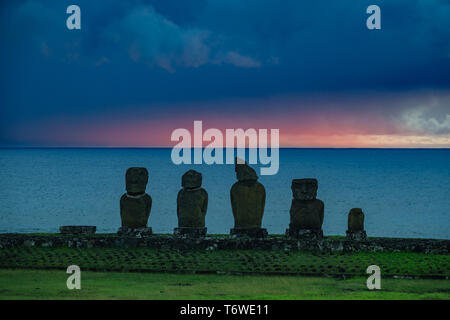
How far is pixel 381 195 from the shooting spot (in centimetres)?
7262

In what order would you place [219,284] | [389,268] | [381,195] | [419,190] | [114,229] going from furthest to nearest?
[419,190]
[381,195]
[114,229]
[389,268]
[219,284]

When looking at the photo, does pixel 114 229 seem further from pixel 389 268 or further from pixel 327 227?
pixel 389 268

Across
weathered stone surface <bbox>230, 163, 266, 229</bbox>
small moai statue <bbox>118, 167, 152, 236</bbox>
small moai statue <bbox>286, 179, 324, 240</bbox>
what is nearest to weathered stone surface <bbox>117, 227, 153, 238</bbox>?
small moai statue <bbox>118, 167, 152, 236</bbox>

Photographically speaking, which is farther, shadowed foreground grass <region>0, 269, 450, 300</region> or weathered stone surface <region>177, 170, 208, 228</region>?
weathered stone surface <region>177, 170, 208, 228</region>

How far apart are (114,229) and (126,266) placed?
2294 centimetres

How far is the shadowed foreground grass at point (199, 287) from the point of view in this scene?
602 inches

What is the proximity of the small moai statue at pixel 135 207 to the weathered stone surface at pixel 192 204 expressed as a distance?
109cm

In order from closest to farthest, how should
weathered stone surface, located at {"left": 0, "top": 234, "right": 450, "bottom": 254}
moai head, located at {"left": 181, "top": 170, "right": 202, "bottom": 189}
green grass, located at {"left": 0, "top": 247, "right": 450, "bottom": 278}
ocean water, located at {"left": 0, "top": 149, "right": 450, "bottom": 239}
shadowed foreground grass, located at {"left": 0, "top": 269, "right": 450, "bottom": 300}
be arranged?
shadowed foreground grass, located at {"left": 0, "top": 269, "right": 450, "bottom": 300}
green grass, located at {"left": 0, "top": 247, "right": 450, "bottom": 278}
weathered stone surface, located at {"left": 0, "top": 234, "right": 450, "bottom": 254}
moai head, located at {"left": 181, "top": 170, "right": 202, "bottom": 189}
ocean water, located at {"left": 0, "top": 149, "right": 450, "bottom": 239}

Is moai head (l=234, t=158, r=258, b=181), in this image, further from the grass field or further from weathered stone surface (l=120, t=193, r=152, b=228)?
weathered stone surface (l=120, t=193, r=152, b=228)

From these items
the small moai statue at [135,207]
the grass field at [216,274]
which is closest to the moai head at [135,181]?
the small moai statue at [135,207]

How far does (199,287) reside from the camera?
16.4 meters

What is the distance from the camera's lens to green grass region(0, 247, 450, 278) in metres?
17.9

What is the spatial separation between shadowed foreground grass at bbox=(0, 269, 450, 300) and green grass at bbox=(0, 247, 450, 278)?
343mm
